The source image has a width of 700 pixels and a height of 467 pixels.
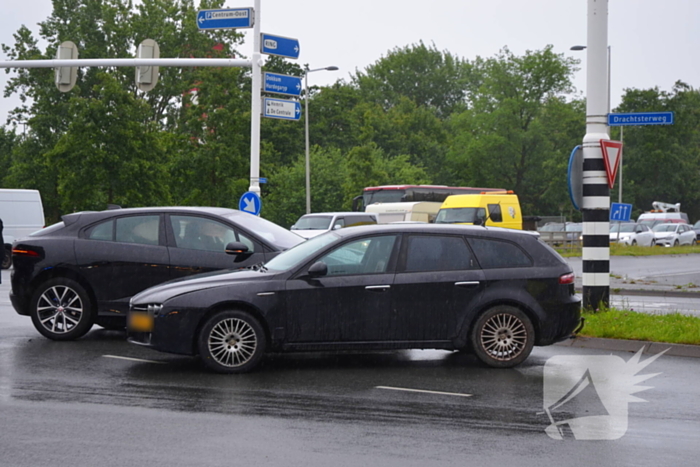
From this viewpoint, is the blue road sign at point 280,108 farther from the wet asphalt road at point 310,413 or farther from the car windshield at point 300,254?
the car windshield at point 300,254

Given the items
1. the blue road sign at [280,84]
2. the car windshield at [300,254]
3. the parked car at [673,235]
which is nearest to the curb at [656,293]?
the blue road sign at [280,84]

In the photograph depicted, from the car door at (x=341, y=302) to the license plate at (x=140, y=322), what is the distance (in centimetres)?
134

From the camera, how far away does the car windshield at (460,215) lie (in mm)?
34969

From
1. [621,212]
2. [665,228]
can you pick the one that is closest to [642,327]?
[621,212]

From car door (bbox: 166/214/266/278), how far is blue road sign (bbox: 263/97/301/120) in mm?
10713

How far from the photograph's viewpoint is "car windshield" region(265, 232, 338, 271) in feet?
31.0

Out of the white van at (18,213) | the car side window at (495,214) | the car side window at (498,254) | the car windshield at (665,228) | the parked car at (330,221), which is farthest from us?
the car windshield at (665,228)

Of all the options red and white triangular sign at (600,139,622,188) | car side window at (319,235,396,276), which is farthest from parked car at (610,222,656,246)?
car side window at (319,235,396,276)

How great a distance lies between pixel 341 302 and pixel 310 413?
7.02 ft

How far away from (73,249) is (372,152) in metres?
40.1

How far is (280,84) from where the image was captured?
22.3m

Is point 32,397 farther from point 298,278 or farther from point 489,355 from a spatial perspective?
point 489,355

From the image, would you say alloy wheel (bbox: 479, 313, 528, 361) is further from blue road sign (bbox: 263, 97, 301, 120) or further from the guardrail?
the guardrail

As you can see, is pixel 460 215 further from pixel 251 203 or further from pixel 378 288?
pixel 378 288
